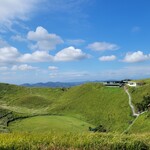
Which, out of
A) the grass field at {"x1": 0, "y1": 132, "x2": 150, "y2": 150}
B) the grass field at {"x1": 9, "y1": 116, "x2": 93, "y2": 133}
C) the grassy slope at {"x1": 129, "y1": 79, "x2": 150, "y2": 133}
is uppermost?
the grass field at {"x1": 0, "y1": 132, "x2": 150, "y2": 150}

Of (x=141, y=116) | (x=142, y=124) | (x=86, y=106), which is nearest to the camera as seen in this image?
(x=142, y=124)

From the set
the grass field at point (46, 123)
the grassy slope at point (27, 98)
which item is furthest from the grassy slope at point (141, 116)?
the grassy slope at point (27, 98)

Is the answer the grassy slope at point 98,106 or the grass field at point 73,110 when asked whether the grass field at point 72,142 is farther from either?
the grassy slope at point 98,106

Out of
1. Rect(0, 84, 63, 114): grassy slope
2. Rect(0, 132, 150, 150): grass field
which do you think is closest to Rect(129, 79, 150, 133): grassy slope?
Rect(0, 84, 63, 114): grassy slope

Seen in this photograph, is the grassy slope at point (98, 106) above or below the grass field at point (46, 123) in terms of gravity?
above

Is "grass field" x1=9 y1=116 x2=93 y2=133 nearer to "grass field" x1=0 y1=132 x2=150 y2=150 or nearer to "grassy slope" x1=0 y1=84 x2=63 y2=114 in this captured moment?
"grassy slope" x1=0 y1=84 x2=63 y2=114

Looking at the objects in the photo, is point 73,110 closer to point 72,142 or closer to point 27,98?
point 27,98

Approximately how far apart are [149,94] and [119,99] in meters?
16.7

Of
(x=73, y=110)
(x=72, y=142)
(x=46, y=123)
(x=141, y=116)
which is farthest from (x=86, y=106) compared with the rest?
(x=72, y=142)

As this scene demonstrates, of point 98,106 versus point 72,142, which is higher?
point 72,142

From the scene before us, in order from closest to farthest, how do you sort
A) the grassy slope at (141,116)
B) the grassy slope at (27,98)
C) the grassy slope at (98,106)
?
the grassy slope at (141,116), the grassy slope at (98,106), the grassy slope at (27,98)

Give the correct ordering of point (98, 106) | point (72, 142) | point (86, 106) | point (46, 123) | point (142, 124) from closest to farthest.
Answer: point (72, 142), point (142, 124), point (46, 123), point (98, 106), point (86, 106)

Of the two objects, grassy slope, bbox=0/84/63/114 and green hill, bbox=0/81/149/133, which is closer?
green hill, bbox=0/81/149/133

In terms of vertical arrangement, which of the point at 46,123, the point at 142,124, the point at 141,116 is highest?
the point at 141,116
